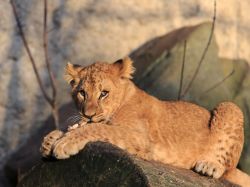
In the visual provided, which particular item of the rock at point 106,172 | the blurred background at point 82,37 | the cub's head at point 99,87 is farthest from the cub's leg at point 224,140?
the blurred background at point 82,37

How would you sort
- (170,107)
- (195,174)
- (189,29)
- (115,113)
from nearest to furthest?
(195,174)
(115,113)
(170,107)
(189,29)

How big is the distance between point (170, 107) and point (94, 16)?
3918mm

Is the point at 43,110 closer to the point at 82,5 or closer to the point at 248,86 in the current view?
the point at 82,5

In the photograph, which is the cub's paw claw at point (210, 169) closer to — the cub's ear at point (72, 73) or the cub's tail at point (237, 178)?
the cub's tail at point (237, 178)

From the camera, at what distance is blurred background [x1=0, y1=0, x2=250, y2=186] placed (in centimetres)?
995

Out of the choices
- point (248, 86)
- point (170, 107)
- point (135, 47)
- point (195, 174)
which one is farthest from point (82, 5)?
point (195, 174)

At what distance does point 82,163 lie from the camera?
509 cm

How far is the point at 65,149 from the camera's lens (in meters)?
5.22

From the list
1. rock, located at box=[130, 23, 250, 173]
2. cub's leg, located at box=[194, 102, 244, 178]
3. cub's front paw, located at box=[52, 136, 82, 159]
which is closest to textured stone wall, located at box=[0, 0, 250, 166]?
rock, located at box=[130, 23, 250, 173]

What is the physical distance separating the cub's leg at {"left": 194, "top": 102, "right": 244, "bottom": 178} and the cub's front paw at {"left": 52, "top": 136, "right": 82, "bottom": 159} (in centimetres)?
118

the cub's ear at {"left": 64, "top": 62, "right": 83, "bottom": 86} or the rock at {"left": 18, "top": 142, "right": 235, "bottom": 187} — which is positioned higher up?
the cub's ear at {"left": 64, "top": 62, "right": 83, "bottom": 86}

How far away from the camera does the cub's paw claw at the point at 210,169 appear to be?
5797 millimetres

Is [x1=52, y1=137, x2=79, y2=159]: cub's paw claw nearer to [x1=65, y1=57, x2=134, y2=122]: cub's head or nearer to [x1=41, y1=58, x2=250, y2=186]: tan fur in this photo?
[x1=41, y1=58, x2=250, y2=186]: tan fur

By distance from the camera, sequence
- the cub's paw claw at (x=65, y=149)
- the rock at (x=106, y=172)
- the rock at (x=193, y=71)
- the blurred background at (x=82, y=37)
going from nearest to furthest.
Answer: the rock at (x=106, y=172) < the cub's paw claw at (x=65, y=149) < the rock at (x=193, y=71) < the blurred background at (x=82, y=37)
